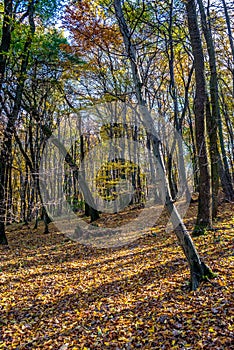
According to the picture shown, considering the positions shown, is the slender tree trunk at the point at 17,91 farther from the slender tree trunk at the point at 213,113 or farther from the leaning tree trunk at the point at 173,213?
the slender tree trunk at the point at 213,113

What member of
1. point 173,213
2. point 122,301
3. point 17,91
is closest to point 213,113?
point 173,213

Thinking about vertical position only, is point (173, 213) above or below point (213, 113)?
below

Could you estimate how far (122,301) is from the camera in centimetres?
460

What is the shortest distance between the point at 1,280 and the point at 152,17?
9.20 meters

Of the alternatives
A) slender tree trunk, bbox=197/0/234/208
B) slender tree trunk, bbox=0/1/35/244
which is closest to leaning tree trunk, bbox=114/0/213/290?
slender tree trunk, bbox=197/0/234/208

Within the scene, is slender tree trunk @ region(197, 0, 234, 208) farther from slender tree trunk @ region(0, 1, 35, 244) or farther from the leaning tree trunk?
slender tree trunk @ region(0, 1, 35, 244)

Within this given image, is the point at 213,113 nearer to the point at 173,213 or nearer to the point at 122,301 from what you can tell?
the point at 173,213

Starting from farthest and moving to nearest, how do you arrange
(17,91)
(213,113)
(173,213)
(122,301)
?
1. (17,91)
2. (213,113)
3. (122,301)
4. (173,213)

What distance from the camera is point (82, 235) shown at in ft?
37.0

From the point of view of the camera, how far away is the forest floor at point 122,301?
3422 mm

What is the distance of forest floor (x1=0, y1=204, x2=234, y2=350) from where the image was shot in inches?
135

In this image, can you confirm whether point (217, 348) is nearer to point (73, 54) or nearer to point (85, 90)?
point (73, 54)

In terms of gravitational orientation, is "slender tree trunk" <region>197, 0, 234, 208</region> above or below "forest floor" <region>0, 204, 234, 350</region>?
above

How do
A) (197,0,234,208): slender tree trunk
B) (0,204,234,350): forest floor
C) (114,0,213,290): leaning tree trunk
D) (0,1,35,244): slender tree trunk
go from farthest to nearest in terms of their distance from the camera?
(0,1,35,244): slender tree trunk, (197,0,234,208): slender tree trunk, (114,0,213,290): leaning tree trunk, (0,204,234,350): forest floor
